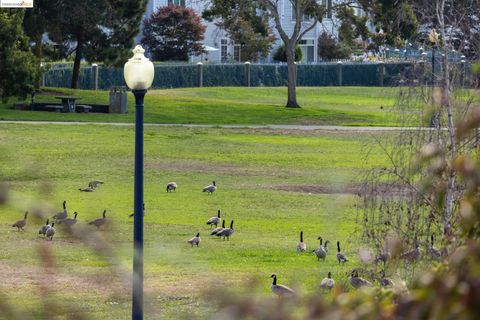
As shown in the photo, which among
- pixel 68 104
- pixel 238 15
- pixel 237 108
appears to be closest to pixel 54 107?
pixel 68 104

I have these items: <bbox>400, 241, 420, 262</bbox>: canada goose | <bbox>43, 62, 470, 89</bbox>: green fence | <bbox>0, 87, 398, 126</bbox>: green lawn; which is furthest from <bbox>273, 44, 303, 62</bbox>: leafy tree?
<bbox>400, 241, 420, 262</bbox>: canada goose

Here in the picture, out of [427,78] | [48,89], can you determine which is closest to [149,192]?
[427,78]

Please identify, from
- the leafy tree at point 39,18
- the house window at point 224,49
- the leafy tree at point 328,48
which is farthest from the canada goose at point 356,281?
the house window at point 224,49

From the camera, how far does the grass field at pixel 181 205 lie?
14656 mm

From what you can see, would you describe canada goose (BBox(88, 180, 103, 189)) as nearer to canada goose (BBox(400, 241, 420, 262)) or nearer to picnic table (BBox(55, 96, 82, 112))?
canada goose (BBox(400, 241, 420, 262))

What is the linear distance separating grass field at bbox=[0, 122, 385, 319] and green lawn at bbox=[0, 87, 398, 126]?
115cm

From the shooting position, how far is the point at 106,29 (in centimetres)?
5631

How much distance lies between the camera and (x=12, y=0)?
3616 centimetres

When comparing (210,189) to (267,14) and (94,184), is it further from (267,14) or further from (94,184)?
(267,14)

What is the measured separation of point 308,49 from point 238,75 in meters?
15.6

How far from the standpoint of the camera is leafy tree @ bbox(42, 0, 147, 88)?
175 feet

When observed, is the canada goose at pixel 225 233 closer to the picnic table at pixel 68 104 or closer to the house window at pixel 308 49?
the picnic table at pixel 68 104

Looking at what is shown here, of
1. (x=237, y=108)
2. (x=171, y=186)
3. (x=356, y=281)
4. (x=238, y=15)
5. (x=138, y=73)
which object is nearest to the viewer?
(x=356, y=281)

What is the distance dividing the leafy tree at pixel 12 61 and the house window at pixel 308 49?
56.8 m
